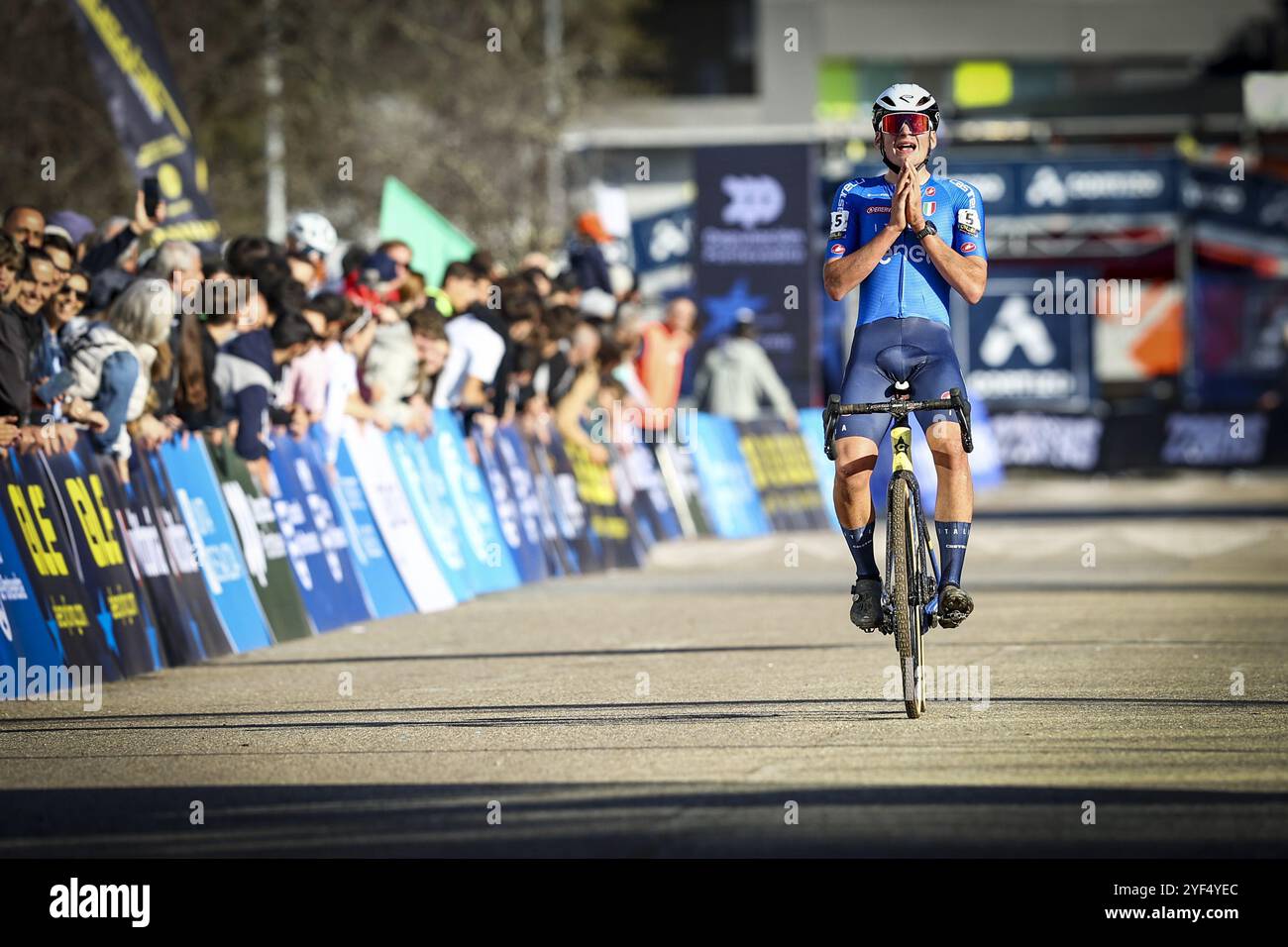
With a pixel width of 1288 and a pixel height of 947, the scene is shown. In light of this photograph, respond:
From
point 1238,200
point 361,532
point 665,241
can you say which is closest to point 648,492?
point 361,532

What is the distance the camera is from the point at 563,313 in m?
20.2

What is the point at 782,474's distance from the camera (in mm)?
27500

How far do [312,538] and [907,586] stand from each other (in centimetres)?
551

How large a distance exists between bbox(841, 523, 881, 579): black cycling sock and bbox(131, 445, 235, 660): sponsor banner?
153 inches

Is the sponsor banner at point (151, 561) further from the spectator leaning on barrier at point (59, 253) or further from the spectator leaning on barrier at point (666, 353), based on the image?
the spectator leaning on barrier at point (666, 353)

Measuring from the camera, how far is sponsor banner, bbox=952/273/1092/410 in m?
42.8

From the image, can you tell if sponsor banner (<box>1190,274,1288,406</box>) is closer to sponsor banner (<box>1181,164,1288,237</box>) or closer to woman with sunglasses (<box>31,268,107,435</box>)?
sponsor banner (<box>1181,164,1288,237</box>)

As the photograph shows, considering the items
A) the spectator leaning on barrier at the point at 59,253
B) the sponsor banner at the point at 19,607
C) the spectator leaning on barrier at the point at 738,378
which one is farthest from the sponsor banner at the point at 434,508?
the spectator leaning on barrier at the point at 738,378

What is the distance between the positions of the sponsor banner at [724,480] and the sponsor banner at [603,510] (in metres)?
3.36

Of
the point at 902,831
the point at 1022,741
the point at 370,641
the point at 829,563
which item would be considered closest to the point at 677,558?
the point at 829,563

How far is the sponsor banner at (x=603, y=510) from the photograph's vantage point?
2055 centimetres
